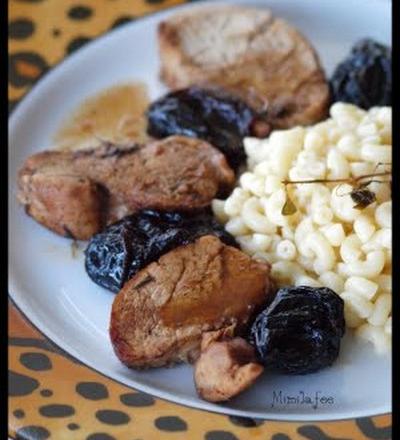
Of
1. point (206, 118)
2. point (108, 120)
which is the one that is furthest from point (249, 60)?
point (108, 120)

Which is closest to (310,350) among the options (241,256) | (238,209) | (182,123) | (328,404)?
(328,404)

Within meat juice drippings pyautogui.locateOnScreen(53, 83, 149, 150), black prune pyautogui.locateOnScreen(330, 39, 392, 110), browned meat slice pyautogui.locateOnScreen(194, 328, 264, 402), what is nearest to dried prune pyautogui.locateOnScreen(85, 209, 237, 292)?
browned meat slice pyautogui.locateOnScreen(194, 328, 264, 402)

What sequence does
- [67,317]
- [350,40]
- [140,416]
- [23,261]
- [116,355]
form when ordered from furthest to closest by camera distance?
[350,40], [23,261], [67,317], [116,355], [140,416]

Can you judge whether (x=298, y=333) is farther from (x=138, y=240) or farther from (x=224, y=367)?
(x=138, y=240)

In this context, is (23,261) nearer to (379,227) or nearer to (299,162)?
(299,162)

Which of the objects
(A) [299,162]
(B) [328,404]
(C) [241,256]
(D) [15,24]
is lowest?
(B) [328,404]

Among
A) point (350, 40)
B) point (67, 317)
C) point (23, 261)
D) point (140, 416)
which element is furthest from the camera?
point (350, 40)

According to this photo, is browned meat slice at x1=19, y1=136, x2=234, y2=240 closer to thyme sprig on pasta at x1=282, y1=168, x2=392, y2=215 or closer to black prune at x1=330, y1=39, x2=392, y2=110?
thyme sprig on pasta at x1=282, y1=168, x2=392, y2=215
